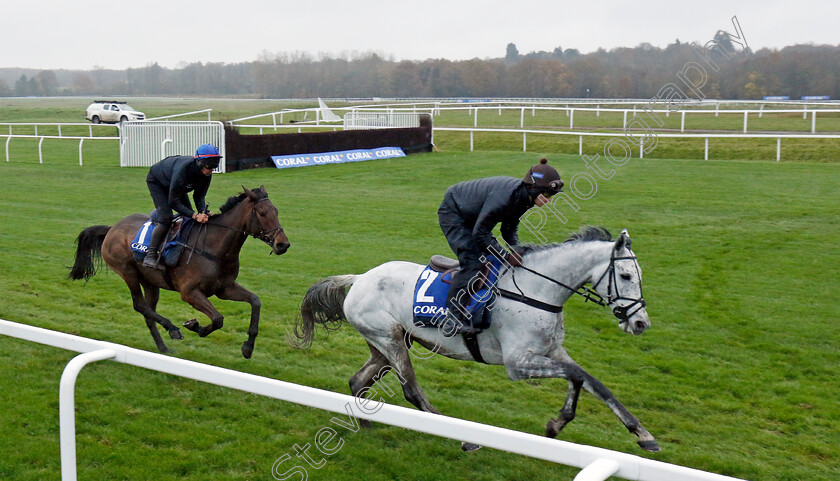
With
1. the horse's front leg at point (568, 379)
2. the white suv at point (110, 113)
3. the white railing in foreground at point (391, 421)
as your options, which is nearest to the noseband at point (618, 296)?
the horse's front leg at point (568, 379)

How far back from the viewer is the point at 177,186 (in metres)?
6.70

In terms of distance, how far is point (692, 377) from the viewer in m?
6.34

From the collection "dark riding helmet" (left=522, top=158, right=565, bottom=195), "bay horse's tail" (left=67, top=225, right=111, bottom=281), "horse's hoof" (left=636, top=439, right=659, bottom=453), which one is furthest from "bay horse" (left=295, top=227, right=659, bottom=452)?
"bay horse's tail" (left=67, top=225, right=111, bottom=281)

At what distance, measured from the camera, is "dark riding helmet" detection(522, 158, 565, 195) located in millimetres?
4637

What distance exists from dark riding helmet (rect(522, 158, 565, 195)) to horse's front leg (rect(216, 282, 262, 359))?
114 inches

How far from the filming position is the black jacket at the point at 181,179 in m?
6.70

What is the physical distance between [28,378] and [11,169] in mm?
16528

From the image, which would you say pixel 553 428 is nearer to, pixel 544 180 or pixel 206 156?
pixel 544 180

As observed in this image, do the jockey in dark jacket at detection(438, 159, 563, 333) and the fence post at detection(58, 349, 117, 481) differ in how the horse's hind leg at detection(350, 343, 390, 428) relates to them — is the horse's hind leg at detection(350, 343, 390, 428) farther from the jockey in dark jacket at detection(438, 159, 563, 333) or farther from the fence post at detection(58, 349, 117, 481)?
the fence post at detection(58, 349, 117, 481)

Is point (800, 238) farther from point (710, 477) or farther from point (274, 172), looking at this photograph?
point (274, 172)

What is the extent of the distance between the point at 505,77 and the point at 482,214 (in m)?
41.9

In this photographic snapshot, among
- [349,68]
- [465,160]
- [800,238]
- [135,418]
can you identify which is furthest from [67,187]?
[349,68]

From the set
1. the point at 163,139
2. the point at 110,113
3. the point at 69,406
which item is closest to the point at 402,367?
the point at 69,406

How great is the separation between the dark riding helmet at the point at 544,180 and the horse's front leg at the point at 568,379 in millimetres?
1024
